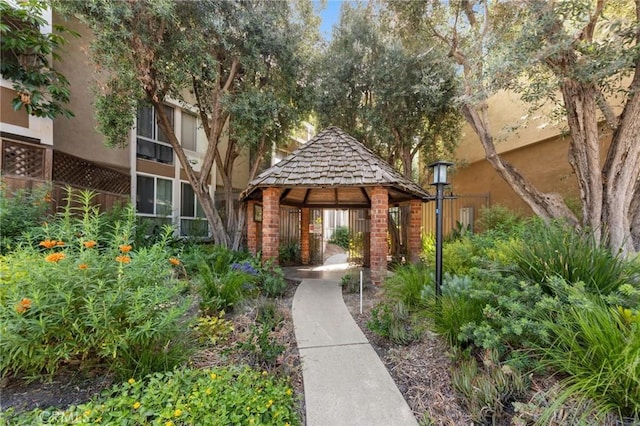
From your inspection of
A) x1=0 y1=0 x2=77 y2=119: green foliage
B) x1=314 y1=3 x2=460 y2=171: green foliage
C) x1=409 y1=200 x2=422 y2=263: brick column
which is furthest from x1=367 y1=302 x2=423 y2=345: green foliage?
x1=0 y1=0 x2=77 y2=119: green foliage

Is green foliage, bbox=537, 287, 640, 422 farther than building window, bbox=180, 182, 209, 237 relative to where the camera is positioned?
No

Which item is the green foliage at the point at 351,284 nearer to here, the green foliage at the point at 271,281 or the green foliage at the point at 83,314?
the green foliage at the point at 271,281

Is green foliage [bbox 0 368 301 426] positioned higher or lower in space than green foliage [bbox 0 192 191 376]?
lower

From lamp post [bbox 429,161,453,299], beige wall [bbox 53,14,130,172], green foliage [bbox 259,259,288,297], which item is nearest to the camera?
lamp post [bbox 429,161,453,299]

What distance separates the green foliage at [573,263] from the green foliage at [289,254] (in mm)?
8707

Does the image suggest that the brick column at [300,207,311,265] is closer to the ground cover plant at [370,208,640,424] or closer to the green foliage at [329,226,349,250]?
the ground cover plant at [370,208,640,424]

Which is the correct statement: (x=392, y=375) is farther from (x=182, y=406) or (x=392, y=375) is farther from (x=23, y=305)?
(x=23, y=305)

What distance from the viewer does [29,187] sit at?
688 centimetres

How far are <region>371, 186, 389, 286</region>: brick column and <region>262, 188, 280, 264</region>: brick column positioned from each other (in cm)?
256

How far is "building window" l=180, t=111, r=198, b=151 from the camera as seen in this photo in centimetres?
1308

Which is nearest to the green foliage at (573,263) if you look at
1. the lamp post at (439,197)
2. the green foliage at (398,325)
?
the lamp post at (439,197)

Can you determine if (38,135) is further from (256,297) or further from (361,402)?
(361,402)

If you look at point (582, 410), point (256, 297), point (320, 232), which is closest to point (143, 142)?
point (320, 232)

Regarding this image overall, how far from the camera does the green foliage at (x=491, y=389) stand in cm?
278
